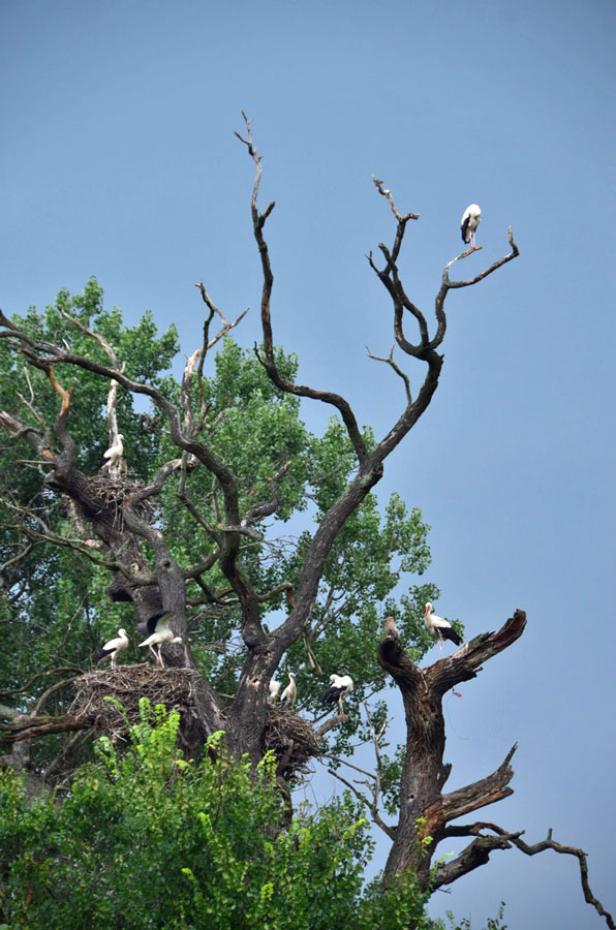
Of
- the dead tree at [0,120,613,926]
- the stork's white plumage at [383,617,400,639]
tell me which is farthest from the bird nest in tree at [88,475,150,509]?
the stork's white plumage at [383,617,400,639]

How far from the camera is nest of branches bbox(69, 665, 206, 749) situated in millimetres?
13867

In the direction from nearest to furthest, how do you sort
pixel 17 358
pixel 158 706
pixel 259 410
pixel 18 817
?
pixel 18 817, pixel 158 706, pixel 259 410, pixel 17 358

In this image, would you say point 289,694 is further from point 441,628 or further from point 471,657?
point 471,657

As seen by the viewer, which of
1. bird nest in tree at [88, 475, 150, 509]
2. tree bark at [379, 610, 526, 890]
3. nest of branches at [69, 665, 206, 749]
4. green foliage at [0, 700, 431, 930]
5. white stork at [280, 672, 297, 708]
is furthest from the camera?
white stork at [280, 672, 297, 708]

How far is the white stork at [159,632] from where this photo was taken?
14.7m

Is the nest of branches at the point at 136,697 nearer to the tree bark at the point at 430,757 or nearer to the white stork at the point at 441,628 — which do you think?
the tree bark at the point at 430,757

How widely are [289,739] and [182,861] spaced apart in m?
4.13

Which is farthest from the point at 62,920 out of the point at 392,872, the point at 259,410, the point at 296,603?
the point at 259,410

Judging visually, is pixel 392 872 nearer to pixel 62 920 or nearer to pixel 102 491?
pixel 62 920

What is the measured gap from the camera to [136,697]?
13953mm

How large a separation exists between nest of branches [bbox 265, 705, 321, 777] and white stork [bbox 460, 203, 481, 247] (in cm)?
680

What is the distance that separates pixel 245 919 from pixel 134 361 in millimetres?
15336

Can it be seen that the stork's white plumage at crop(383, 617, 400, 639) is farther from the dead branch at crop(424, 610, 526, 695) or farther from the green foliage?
the green foliage

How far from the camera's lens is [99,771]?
11109 mm
